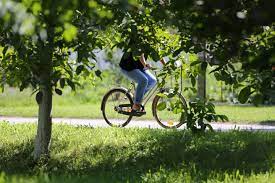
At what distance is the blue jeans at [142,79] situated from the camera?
9938mm

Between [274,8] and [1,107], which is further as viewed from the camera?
[1,107]

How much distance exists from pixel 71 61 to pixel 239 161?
2347 mm

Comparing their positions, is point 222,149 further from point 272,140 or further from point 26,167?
point 26,167

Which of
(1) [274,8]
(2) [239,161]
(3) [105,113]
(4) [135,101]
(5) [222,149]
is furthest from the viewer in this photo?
(3) [105,113]

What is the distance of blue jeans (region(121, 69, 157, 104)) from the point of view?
9.94m

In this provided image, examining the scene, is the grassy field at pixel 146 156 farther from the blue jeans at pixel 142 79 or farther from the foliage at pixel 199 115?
the blue jeans at pixel 142 79

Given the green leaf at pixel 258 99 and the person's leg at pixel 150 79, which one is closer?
the green leaf at pixel 258 99

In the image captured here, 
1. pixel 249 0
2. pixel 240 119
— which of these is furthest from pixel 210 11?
pixel 240 119

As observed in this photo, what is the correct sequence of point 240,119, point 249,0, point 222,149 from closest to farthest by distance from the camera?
point 249,0
point 222,149
point 240,119

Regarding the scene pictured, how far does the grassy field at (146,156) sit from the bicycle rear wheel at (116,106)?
5.89ft

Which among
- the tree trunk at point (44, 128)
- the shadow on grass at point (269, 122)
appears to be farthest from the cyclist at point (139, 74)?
the shadow on grass at point (269, 122)

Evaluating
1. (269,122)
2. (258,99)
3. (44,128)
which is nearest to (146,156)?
(44,128)

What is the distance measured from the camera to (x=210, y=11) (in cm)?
273

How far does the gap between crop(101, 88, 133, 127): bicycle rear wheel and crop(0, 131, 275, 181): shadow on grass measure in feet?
8.30
